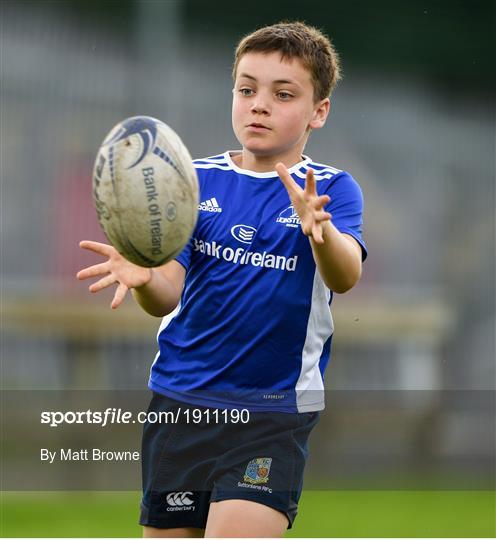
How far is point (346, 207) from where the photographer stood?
3.43m

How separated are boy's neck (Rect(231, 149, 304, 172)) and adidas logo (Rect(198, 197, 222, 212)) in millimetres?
170

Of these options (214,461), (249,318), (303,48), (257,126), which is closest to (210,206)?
(257,126)

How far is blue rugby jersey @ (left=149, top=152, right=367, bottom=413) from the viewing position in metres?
3.38

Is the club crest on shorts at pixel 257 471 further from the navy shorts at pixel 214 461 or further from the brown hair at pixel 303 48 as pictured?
the brown hair at pixel 303 48

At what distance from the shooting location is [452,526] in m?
7.02

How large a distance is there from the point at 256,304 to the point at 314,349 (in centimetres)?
26

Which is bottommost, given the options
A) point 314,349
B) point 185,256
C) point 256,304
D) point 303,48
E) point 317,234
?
point 314,349

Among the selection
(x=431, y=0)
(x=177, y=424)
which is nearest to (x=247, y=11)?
(x=431, y=0)

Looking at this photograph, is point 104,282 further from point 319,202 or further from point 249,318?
point 319,202

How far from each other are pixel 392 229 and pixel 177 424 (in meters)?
5.73

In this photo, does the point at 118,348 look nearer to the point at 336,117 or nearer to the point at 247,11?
the point at 336,117

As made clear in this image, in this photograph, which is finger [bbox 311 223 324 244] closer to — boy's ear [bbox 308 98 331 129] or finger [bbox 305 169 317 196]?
finger [bbox 305 169 317 196]

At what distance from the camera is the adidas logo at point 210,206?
351 cm

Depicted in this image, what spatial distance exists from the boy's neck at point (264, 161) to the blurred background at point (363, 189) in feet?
14.7
